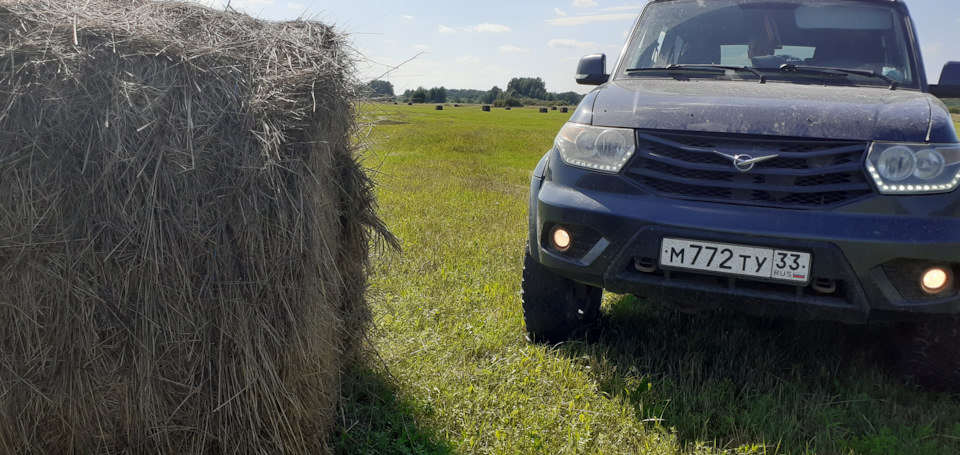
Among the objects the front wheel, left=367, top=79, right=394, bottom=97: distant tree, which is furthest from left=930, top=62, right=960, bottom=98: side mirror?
left=367, top=79, right=394, bottom=97: distant tree

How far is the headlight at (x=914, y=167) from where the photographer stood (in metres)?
2.46

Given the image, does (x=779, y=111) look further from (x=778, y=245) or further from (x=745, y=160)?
(x=778, y=245)

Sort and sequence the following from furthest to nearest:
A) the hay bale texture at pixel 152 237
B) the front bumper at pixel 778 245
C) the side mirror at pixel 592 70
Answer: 1. the side mirror at pixel 592 70
2. the front bumper at pixel 778 245
3. the hay bale texture at pixel 152 237

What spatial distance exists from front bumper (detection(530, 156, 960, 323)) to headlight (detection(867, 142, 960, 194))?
0.04 m

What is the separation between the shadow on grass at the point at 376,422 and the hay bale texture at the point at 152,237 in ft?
1.19

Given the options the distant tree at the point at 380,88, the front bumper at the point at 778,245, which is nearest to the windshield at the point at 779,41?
the front bumper at the point at 778,245

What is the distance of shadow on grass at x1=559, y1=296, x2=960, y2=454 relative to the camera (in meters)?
2.59

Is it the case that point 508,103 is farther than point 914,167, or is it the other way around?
point 508,103

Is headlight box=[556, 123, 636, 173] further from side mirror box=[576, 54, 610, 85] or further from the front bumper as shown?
side mirror box=[576, 54, 610, 85]

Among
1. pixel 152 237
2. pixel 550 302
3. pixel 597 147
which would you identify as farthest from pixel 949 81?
pixel 152 237

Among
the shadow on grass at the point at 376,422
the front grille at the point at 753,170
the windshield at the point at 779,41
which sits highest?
the windshield at the point at 779,41

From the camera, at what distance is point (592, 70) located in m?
4.16

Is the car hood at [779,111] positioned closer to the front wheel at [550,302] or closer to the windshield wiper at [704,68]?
the windshield wiper at [704,68]

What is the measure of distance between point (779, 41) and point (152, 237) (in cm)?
333
